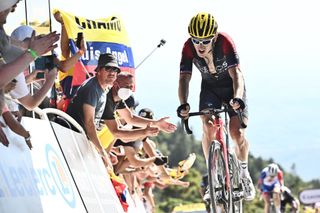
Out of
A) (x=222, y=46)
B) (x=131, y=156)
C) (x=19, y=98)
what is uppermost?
(x=19, y=98)

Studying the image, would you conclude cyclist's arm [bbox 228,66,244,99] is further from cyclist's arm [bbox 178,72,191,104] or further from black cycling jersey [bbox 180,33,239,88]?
cyclist's arm [bbox 178,72,191,104]

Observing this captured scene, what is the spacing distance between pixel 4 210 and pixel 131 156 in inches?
289

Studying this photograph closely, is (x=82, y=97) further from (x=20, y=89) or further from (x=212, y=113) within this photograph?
(x=20, y=89)

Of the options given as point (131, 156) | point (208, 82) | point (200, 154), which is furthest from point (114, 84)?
point (200, 154)

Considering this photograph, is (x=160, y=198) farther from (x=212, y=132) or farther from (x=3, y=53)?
(x=3, y=53)

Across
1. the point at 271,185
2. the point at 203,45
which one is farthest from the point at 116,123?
the point at 271,185

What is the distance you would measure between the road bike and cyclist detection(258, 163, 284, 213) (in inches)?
519

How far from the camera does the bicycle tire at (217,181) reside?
11.8 m

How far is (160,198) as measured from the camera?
57.4 metres

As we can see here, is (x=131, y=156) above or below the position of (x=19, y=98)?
below

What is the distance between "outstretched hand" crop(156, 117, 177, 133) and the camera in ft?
41.6

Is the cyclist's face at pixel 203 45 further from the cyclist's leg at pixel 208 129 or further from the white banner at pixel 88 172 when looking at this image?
the white banner at pixel 88 172

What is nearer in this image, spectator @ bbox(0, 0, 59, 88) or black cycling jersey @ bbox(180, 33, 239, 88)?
spectator @ bbox(0, 0, 59, 88)

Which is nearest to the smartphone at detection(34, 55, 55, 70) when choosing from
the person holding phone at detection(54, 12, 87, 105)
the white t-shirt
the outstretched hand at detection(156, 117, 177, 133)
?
the white t-shirt
